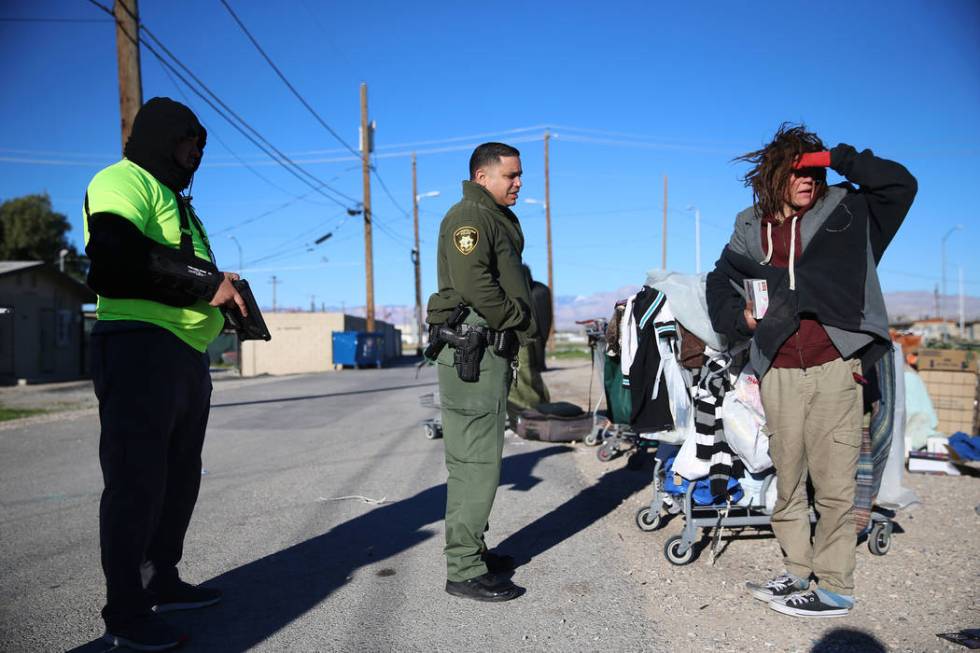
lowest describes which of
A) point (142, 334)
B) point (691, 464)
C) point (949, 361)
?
point (691, 464)

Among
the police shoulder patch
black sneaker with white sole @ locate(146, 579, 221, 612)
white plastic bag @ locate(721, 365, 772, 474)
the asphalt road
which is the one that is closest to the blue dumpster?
the asphalt road

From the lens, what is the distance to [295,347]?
35938mm

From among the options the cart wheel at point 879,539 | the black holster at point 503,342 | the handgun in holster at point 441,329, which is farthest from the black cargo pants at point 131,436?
the cart wheel at point 879,539

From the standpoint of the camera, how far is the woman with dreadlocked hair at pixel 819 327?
3.16 metres

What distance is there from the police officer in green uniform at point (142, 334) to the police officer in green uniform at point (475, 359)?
3.44ft

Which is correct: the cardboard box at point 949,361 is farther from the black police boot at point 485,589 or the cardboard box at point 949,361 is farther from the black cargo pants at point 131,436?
the black cargo pants at point 131,436

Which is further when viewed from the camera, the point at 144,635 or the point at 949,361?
the point at 949,361

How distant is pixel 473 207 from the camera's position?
3496 mm

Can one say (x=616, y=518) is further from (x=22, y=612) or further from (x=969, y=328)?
(x=969, y=328)

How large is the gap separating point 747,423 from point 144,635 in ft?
10.2

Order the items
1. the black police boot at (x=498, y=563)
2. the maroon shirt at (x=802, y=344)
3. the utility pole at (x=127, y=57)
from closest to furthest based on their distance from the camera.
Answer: the maroon shirt at (x=802, y=344) < the black police boot at (x=498, y=563) < the utility pole at (x=127, y=57)

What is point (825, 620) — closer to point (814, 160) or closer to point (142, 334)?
point (814, 160)

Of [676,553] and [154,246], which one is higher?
[154,246]

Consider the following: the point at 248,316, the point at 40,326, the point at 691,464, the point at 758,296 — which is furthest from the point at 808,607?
the point at 40,326
